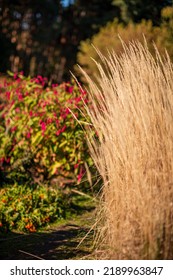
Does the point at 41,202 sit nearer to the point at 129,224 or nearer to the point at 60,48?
the point at 129,224

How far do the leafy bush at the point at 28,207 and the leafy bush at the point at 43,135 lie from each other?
40 cm

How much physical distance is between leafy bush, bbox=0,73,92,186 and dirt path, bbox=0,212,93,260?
0.93 m

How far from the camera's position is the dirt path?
322 centimetres

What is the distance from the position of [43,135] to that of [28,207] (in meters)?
1.04

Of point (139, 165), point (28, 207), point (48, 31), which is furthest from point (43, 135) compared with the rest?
point (48, 31)

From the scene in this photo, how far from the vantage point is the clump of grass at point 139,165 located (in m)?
2.39

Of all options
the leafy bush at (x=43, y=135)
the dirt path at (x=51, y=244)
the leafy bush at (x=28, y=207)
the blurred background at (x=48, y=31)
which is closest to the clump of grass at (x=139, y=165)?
the dirt path at (x=51, y=244)

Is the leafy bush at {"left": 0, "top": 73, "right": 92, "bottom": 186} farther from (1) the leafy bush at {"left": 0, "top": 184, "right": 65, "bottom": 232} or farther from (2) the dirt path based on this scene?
(2) the dirt path

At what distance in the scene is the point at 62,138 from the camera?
16.2 ft

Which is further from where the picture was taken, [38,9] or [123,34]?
[38,9]

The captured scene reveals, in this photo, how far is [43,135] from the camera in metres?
4.88
